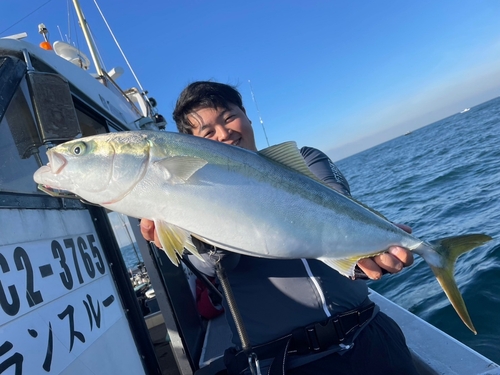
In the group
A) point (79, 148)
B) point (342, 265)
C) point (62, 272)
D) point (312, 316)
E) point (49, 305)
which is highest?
point (79, 148)

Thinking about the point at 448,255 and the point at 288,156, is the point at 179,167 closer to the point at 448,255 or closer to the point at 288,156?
the point at 288,156

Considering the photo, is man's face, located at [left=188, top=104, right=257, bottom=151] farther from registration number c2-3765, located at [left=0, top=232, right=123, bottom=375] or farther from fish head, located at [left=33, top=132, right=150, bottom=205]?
registration number c2-3765, located at [left=0, top=232, right=123, bottom=375]

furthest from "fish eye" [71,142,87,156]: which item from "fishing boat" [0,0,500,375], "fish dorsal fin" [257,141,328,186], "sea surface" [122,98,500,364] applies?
"sea surface" [122,98,500,364]

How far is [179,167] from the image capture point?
6.10 ft

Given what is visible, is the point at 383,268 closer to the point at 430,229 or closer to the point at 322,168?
the point at 322,168

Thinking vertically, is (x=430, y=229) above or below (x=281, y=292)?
below

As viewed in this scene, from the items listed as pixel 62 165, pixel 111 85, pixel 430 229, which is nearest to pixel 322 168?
pixel 62 165

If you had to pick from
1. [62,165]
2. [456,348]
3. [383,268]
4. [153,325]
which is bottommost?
[456,348]

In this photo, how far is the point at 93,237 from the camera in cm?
292

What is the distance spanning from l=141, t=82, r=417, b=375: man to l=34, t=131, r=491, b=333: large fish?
276 millimetres

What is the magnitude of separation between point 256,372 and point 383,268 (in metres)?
1.09

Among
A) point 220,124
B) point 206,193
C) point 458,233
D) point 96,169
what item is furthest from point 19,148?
point 458,233

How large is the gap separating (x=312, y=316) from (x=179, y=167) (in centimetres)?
144

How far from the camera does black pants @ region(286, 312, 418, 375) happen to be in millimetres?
2264
